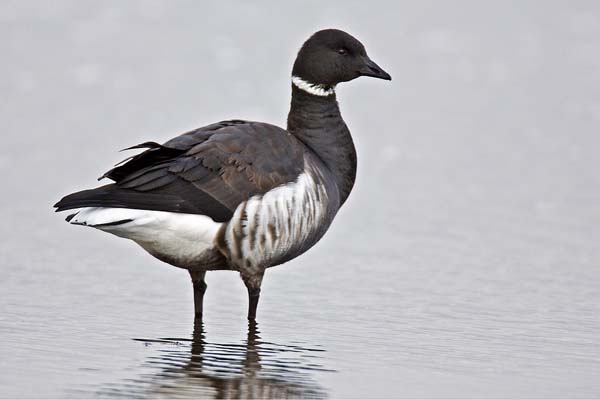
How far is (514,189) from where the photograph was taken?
1437 cm

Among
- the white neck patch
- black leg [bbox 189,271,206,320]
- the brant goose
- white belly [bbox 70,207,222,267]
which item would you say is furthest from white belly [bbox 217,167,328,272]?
the white neck patch

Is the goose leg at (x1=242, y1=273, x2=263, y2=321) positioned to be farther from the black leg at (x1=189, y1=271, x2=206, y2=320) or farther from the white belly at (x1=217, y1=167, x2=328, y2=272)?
the black leg at (x1=189, y1=271, x2=206, y2=320)

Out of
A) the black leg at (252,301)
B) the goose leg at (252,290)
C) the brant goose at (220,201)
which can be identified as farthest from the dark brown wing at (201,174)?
the black leg at (252,301)

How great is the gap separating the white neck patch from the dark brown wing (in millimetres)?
839

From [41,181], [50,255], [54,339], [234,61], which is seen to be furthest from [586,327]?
[234,61]

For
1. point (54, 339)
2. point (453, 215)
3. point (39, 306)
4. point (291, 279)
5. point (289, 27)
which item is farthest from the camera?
point (289, 27)

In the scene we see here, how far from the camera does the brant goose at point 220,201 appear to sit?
7.83 m

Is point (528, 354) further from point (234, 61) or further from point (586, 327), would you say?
point (234, 61)

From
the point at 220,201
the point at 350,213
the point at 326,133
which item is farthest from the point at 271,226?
the point at 350,213

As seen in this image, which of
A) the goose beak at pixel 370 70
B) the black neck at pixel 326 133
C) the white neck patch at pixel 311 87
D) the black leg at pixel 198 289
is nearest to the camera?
the black leg at pixel 198 289

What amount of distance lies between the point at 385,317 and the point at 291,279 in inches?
56.2

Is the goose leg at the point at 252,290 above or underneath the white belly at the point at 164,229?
underneath

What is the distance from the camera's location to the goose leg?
8375mm

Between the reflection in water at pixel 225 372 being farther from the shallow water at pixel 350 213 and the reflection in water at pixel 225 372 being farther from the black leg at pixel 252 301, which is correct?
the black leg at pixel 252 301
